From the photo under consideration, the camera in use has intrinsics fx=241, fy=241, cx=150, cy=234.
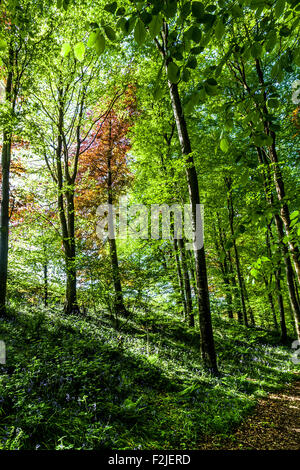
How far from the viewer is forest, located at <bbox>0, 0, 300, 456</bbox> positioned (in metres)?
1.74

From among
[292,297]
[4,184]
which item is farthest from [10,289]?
[292,297]

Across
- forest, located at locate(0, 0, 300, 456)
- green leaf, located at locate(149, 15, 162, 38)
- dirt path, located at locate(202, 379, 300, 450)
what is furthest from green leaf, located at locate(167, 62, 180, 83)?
dirt path, located at locate(202, 379, 300, 450)

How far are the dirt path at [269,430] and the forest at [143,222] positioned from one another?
0.04 m

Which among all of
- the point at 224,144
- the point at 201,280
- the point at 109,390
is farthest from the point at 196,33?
the point at 201,280

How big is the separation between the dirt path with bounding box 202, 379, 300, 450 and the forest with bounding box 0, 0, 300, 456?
0.04m

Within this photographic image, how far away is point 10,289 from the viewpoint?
31.3 feet

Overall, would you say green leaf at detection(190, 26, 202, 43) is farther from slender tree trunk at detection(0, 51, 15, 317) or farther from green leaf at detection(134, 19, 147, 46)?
slender tree trunk at detection(0, 51, 15, 317)

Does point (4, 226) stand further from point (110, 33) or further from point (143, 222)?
point (110, 33)

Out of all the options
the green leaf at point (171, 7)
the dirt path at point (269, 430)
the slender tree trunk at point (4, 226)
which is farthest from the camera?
the slender tree trunk at point (4, 226)

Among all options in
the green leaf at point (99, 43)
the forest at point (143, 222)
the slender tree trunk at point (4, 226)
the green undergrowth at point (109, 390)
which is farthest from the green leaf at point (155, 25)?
the slender tree trunk at point (4, 226)

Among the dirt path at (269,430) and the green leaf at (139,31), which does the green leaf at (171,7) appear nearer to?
the green leaf at (139,31)

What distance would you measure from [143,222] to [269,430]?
9.07 metres

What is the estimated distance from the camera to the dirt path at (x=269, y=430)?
3.73 m

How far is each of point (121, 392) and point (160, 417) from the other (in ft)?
3.19
